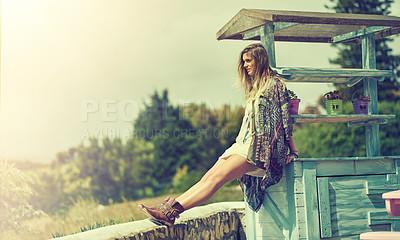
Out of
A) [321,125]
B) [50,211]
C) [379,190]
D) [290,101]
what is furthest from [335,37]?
[50,211]

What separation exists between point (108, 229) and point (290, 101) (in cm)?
201

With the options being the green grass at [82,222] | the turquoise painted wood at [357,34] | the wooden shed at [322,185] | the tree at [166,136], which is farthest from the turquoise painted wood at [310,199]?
the tree at [166,136]

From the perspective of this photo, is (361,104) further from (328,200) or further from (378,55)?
(378,55)

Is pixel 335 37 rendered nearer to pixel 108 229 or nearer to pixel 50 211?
pixel 108 229

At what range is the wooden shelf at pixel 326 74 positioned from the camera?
4.79 metres

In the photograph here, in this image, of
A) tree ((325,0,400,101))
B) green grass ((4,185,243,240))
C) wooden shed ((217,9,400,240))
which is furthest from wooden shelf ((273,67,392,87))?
tree ((325,0,400,101))

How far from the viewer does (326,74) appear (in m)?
4.96

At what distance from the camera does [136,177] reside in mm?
17203

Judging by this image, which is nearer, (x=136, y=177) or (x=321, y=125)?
(x=321, y=125)

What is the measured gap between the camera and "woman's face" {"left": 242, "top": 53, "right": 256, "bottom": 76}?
4.63 metres

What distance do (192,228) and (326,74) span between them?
6.49 feet

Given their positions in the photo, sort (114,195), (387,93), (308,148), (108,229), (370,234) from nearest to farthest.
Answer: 1. (370,234)
2. (108,229)
3. (308,148)
4. (387,93)
5. (114,195)

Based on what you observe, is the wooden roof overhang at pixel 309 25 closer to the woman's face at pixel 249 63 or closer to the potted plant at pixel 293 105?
the woman's face at pixel 249 63

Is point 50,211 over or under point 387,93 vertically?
under
